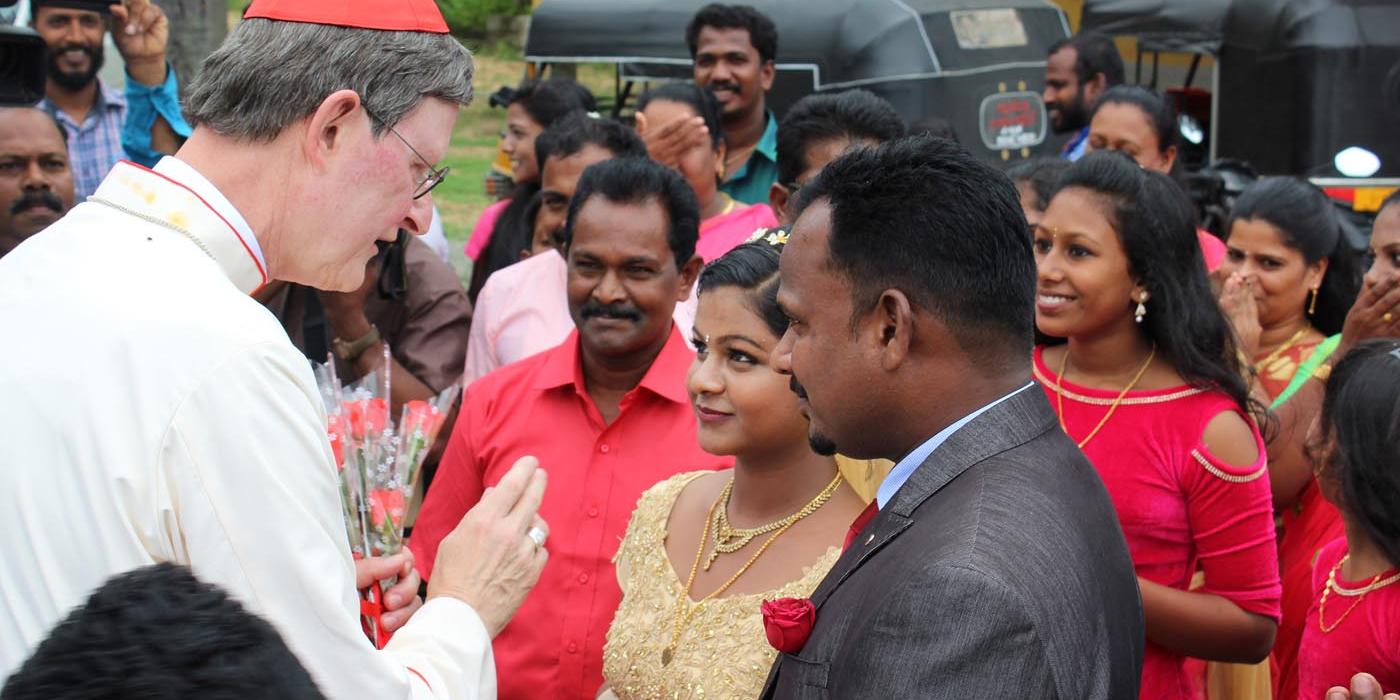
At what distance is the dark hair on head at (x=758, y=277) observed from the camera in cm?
341

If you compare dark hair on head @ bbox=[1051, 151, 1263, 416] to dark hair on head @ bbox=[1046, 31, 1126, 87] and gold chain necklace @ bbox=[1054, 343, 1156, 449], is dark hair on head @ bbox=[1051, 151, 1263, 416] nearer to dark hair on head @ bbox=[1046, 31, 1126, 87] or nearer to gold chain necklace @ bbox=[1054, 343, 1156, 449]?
gold chain necklace @ bbox=[1054, 343, 1156, 449]

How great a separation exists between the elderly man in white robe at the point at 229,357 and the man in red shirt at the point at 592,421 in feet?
3.94

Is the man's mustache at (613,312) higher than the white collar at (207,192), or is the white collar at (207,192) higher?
the white collar at (207,192)

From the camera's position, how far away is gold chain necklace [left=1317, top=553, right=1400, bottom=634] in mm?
3238

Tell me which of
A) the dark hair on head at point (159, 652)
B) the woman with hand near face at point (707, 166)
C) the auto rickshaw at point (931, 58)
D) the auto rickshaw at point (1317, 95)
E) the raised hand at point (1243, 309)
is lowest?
the auto rickshaw at point (1317, 95)

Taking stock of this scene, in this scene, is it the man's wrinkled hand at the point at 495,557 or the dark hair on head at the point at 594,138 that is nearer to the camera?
the man's wrinkled hand at the point at 495,557

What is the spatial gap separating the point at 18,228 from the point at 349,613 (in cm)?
383

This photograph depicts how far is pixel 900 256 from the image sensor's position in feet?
7.13

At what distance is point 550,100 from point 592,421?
4215 mm

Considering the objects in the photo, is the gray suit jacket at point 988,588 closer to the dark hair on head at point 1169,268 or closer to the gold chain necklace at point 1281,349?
the dark hair on head at point 1169,268

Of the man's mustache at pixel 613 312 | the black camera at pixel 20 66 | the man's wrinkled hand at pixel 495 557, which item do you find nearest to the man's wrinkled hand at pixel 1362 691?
the man's wrinkled hand at pixel 495 557

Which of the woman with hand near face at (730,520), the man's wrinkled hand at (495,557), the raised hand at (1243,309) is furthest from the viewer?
the raised hand at (1243,309)

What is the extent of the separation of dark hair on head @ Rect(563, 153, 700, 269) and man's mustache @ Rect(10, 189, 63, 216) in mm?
2176

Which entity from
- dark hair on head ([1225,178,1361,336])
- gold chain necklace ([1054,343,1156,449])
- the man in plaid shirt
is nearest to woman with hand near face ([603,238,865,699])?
gold chain necklace ([1054,343,1156,449])
